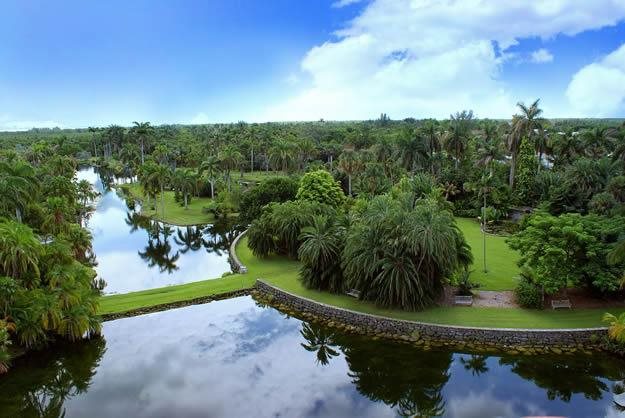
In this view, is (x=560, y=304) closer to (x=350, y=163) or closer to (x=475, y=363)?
(x=475, y=363)

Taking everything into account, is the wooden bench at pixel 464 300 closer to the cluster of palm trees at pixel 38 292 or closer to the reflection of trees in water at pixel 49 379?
the reflection of trees in water at pixel 49 379

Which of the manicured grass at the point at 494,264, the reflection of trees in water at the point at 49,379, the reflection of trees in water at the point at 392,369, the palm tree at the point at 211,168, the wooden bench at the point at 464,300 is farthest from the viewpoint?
the palm tree at the point at 211,168

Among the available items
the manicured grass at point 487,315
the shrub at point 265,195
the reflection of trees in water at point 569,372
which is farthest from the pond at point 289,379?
the shrub at point 265,195

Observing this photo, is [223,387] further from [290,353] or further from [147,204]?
[147,204]

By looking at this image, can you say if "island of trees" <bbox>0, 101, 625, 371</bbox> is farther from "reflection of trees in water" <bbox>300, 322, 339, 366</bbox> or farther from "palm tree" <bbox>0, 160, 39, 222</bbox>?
"reflection of trees in water" <bbox>300, 322, 339, 366</bbox>

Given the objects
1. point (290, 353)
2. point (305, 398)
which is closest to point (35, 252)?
point (290, 353)

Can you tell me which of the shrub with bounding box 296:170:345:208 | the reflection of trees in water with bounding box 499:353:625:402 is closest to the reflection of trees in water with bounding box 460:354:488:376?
the reflection of trees in water with bounding box 499:353:625:402
